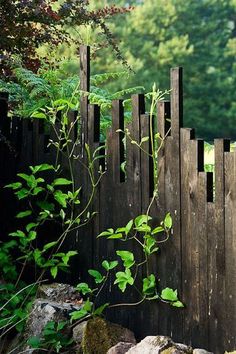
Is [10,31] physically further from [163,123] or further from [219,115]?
[219,115]

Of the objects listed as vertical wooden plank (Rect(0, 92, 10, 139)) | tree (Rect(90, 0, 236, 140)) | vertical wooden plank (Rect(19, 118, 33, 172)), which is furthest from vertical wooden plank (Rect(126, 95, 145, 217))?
tree (Rect(90, 0, 236, 140))

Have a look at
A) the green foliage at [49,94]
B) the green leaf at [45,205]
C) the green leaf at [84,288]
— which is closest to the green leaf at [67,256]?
the green leaf at [84,288]

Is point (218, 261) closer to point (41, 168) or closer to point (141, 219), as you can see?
point (141, 219)

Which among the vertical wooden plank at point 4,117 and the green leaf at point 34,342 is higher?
the vertical wooden plank at point 4,117

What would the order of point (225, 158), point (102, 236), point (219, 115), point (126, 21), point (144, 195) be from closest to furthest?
point (225, 158), point (144, 195), point (102, 236), point (219, 115), point (126, 21)

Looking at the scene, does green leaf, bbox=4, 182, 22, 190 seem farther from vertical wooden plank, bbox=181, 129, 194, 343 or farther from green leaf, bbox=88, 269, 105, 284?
vertical wooden plank, bbox=181, 129, 194, 343

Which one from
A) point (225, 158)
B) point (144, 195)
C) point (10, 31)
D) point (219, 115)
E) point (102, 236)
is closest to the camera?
point (225, 158)

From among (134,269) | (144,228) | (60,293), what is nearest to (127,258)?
(134,269)

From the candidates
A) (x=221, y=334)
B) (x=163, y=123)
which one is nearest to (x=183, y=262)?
(x=221, y=334)

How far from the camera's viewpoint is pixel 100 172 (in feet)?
18.2

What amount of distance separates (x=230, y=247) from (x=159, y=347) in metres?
0.65

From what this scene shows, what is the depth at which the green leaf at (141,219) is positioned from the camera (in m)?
5.11

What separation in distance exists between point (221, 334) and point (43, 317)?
1.22m

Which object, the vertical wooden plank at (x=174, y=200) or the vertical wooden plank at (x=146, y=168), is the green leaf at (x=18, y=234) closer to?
the vertical wooden plank at (x=146, y=168)
